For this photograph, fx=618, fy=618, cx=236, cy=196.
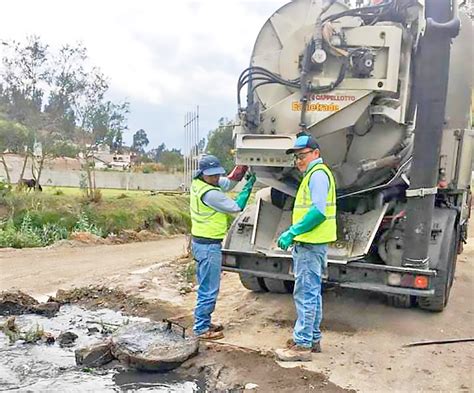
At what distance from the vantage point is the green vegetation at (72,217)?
1435cm

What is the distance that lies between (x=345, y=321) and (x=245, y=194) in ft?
5.79

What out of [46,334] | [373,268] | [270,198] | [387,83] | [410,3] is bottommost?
[46,334]

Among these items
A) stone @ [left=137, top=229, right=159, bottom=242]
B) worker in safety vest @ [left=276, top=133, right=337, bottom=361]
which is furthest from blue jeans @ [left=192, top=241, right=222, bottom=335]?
stone @ [left=137, top=229, right=159, bottom=242]

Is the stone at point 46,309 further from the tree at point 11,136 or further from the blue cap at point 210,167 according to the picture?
the tree at point 11,136

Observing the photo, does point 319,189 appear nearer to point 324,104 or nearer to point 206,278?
point 324,104

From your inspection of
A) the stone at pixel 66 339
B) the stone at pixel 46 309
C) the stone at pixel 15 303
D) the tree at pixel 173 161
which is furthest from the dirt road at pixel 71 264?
the tree at pixel 173 161

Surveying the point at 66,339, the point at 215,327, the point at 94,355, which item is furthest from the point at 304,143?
the point at 66,339

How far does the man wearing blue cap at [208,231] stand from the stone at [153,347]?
0.35 meters

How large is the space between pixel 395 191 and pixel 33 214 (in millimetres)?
11450

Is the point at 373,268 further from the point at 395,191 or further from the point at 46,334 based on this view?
the point at 46,334

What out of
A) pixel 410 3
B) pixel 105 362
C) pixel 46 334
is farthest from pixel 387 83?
pixel 46 334

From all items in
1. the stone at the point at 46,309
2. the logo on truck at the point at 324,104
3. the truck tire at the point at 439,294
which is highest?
the logo on truck at the point at 324,104

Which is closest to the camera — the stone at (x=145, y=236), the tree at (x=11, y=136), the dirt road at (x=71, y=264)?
the dirt road at (x=71, y=264)

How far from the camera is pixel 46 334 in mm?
6133
